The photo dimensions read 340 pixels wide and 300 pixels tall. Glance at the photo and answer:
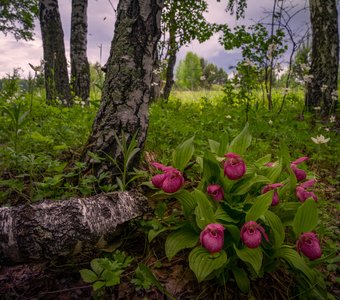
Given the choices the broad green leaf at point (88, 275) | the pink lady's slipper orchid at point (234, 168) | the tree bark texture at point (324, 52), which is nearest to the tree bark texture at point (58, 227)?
the broad green leaf at point (88, 275)

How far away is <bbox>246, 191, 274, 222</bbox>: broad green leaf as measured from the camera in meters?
1.41

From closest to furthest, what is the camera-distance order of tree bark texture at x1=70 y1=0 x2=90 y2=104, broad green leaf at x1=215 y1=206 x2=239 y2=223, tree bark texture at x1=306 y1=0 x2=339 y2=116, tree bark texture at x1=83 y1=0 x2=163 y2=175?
broad green leaf at x1=215 y1=206 x2=239 y2=223
tree bark texture at x1=83 y1=0 x2=163 y2=175
tree bark texture at x1=306 y1=0 x2=339 y2=116
tree bark texture at x1=70 y1=0 x2=90 y2=104

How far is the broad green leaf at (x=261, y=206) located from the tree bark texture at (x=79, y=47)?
653 centimetres

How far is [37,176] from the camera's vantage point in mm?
2314

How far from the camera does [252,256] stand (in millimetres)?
1426

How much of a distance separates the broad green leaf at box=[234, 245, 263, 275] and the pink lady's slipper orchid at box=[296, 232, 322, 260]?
22cm

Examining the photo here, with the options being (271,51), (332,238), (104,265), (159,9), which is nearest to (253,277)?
(104,265)

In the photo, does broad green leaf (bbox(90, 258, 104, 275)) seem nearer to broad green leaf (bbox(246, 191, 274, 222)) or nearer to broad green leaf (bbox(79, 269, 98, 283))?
broad green leaf (bbox(79, 269, 98, 283))

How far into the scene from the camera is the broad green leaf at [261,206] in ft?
4.64

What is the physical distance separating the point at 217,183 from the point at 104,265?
0.85 metres

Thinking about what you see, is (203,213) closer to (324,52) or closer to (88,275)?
(88,275)

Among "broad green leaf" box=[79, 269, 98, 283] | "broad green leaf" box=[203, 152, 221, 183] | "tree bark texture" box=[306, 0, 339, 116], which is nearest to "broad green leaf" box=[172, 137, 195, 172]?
"broad green leaf" box=[203, 152, 221, 183]

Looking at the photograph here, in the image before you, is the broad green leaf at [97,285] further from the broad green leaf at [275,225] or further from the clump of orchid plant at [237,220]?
the broad green leaf at [275,225]

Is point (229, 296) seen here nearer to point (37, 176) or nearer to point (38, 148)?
point (37, 176)
